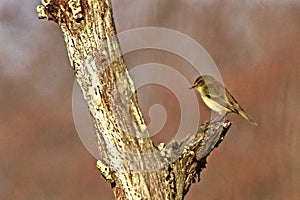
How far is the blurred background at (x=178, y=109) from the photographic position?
10.2ft

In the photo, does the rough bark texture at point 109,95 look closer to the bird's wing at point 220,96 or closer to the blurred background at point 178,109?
the bird's wing at point 220,96

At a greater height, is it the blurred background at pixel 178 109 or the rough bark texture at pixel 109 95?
the blurred background at pixel 178 109

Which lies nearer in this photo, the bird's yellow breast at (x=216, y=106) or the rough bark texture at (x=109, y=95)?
the rough bark texture at (x=109, y=95)

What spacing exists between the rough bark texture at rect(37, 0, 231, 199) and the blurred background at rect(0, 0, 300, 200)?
1.93 m

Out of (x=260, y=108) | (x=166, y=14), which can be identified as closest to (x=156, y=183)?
(x=260, y=108)

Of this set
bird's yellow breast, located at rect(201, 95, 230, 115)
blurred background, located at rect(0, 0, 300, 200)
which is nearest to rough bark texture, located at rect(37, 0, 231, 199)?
bird's yellow breast, located at rect(201, 95, 230, 115)

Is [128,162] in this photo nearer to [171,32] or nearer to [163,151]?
[163,151]

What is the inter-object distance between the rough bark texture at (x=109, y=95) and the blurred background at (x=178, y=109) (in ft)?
6.32

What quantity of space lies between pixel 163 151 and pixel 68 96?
241 centimetres

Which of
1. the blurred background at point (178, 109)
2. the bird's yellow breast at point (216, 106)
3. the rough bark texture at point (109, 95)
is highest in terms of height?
the blurred background at point (178, 109)

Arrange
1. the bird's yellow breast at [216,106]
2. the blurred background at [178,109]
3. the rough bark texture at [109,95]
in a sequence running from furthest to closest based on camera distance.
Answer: the blurred background at [178,109] < the bird's yellow breast at [216,106] < the rough bark texture at [109,95]

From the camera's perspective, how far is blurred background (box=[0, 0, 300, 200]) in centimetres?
309

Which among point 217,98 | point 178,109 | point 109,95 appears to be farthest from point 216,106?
point 178,109

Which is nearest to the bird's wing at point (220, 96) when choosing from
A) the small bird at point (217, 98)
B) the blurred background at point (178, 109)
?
the small bird at point (217, 98)
